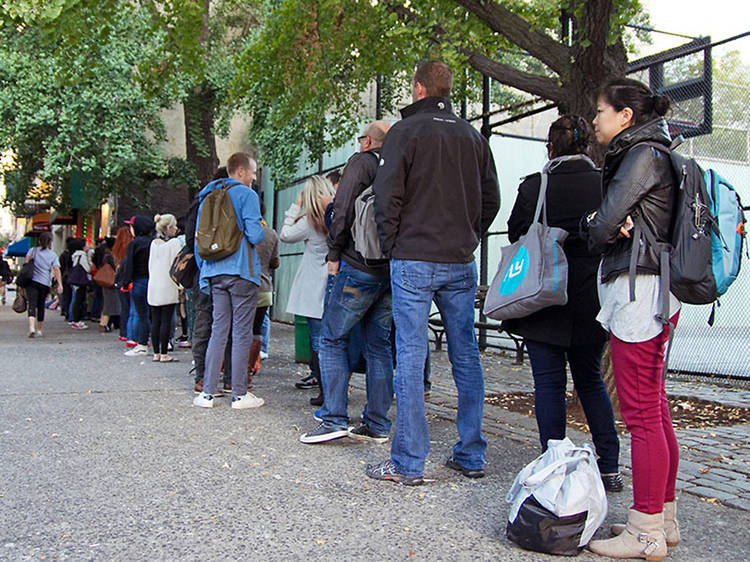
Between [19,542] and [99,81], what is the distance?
579 inches

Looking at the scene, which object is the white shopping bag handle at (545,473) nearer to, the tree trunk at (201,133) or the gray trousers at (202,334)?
the gray trousers at (202,334)

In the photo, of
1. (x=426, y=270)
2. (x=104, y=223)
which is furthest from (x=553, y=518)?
(x=104, y=223)

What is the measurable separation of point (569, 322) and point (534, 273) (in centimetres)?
35

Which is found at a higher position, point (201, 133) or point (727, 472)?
point (201, 133)

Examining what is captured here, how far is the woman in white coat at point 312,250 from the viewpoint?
262 inches

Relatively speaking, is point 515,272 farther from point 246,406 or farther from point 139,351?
point 139,351

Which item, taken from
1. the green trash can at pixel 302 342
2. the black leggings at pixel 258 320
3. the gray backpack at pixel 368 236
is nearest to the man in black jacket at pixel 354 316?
the gray backpack at pixel 368 236

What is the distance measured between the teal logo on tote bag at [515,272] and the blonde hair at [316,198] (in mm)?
2922

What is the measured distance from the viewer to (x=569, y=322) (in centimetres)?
394

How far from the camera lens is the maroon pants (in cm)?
315

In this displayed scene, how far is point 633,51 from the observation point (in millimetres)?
8953

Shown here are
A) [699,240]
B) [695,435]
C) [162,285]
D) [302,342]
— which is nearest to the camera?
[699,240]

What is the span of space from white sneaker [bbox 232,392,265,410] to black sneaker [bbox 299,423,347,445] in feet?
4.56

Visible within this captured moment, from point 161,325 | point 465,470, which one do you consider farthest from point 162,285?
point 465,470
